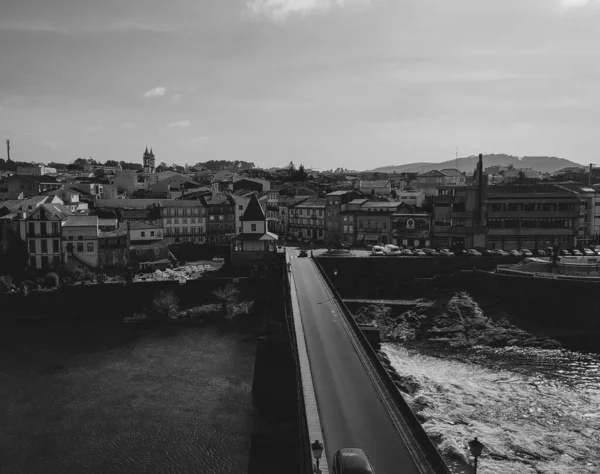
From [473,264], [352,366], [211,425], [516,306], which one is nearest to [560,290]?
[516,306]

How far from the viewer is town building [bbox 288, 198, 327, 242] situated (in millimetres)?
71250

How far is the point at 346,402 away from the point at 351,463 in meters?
5.40

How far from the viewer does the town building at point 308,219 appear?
2805 inches

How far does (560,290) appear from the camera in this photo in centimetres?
4112

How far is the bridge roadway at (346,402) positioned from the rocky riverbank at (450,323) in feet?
40.5

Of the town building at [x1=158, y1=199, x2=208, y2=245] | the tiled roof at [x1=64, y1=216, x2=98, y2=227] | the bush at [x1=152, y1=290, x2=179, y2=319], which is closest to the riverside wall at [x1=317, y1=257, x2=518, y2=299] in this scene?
the bush at [x1=152, y1=290, x2=179, y2=319]

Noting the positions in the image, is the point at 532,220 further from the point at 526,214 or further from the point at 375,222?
the point at 375,222

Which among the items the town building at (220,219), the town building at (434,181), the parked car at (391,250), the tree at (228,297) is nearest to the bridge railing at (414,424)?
the tree at (228,297)

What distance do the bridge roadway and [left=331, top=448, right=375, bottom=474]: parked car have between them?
4.18ft

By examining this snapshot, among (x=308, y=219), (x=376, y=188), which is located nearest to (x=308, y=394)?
(x=308, y=219)

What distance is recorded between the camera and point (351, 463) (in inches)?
551

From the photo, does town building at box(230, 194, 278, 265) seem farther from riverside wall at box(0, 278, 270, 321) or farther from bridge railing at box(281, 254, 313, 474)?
bridge railing at box(281, 254, 313, 474)

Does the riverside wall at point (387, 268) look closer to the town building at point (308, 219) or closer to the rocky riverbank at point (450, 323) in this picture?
the rocky riverbank at point (450, 323)

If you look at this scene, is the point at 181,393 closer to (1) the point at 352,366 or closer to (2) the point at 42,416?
(2) the point at 42,416
